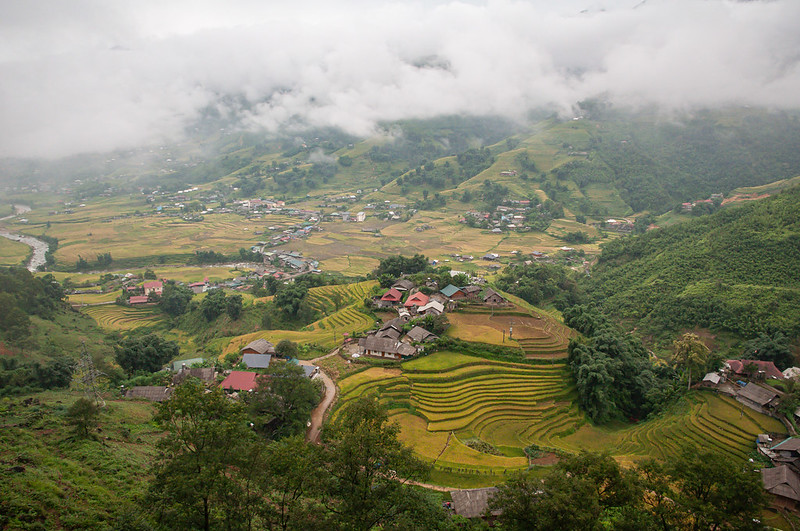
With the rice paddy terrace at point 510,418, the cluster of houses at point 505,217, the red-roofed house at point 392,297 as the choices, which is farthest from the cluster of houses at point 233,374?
the cluster of houses at point 505,217

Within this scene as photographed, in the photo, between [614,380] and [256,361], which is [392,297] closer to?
[256,361]

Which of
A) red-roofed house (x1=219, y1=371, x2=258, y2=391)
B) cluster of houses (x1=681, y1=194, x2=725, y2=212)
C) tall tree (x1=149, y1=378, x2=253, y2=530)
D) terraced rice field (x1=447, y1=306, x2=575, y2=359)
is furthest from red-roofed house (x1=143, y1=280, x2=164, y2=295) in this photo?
cluster of houses (x1=681, y1=194, x2=725, y2=212)

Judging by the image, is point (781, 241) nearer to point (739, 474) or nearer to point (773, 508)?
point (773, 508)

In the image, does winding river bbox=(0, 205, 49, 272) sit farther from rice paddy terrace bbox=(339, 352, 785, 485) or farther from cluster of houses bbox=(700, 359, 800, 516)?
cluster of houses bbox=(700, 359, 800, 516)

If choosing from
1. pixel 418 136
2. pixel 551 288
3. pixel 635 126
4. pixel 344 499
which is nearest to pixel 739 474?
pixel 344 499

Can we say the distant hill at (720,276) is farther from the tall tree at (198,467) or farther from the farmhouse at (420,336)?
the tall tree at (198,467)
